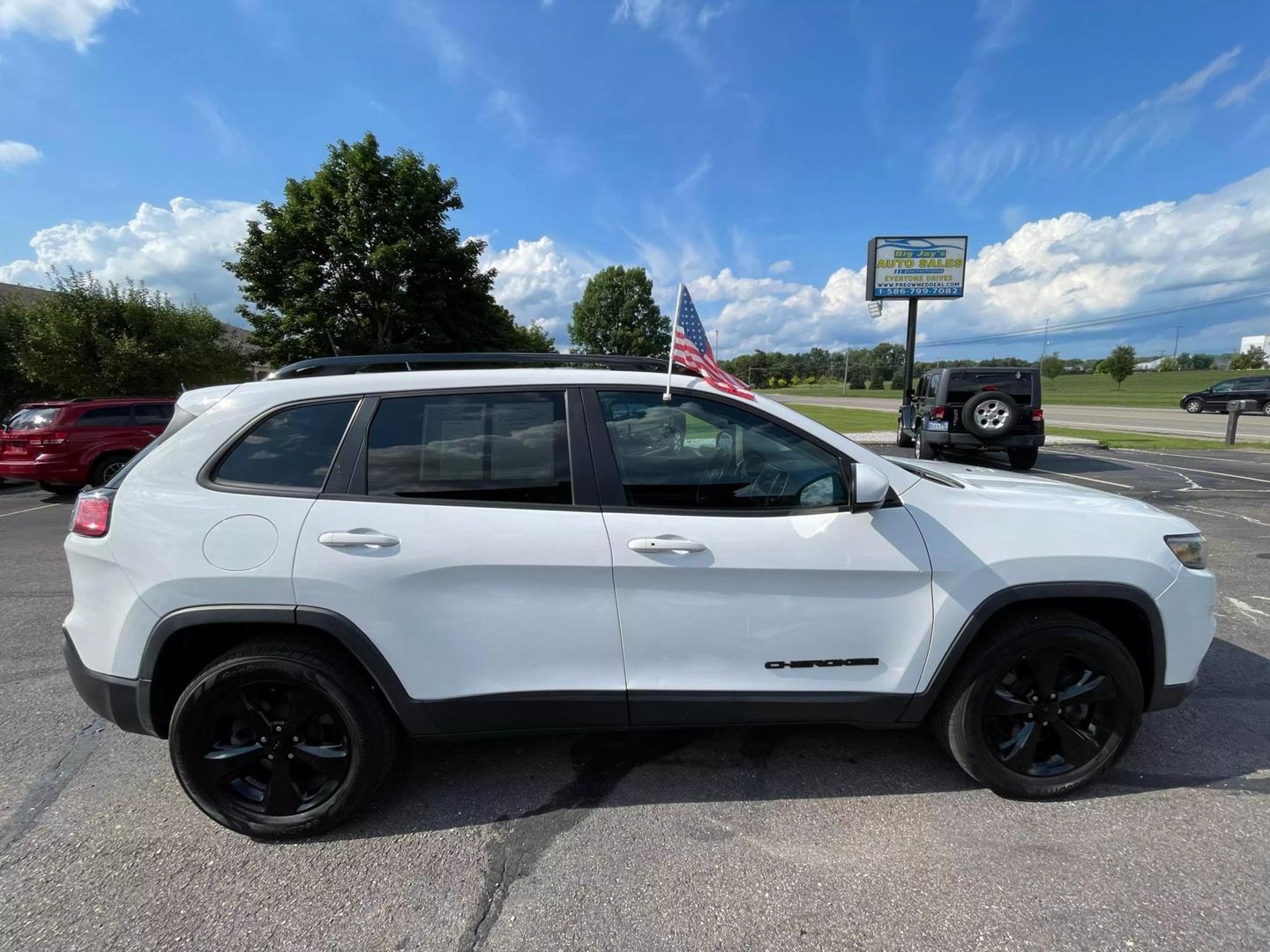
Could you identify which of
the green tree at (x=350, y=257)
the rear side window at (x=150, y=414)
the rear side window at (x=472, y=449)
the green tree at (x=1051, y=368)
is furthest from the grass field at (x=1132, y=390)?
the rear side window at (x=150, y=414)

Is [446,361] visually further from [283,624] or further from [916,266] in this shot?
[916,266]

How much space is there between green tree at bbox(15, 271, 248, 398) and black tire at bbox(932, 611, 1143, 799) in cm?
2032

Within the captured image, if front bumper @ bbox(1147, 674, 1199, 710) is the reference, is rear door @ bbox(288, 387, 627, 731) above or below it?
above

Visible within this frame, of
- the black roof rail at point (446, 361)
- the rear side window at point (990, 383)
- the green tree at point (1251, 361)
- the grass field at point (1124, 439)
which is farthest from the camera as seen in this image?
the green tree at point (1251, 361)

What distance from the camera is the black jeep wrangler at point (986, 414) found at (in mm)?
10359

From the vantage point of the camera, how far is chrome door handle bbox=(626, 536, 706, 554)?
2059 mm

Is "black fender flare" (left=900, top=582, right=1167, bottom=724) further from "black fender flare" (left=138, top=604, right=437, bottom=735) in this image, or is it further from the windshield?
the windshield

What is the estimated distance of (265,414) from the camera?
220 cm

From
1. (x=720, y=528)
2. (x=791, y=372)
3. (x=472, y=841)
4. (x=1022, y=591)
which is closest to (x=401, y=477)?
(x=720, y=528)

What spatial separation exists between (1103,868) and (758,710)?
47.9 inches

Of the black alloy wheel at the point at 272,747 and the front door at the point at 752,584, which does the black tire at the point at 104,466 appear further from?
the front door at the point at 752,584

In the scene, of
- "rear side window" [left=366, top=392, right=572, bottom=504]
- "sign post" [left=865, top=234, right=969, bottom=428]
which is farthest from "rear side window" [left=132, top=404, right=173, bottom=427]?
"sign post" [left=865, top=234, right=969, bottom=428]

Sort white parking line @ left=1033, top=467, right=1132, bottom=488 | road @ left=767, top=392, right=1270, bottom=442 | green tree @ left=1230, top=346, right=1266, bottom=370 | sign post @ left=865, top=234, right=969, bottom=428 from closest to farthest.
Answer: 1. white parking line @ left=1033, top=467, right=1132, bottom=488
2. sign post @ left=865, top=234, right=969, bottom=428
3. road @ left=767, top=392, right=1270, bottom=442
4. green tree @ left=1230, top=346, right=1266, bottom=370

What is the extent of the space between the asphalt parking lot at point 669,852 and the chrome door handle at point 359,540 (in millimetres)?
1106
